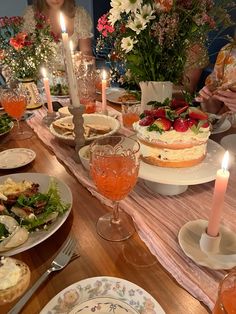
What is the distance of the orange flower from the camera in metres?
1.73

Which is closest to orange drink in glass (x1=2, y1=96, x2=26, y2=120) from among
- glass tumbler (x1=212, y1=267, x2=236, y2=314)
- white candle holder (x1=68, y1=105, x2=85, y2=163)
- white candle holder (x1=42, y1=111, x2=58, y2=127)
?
white candle holder (x1=42, y1=111, x2=58, y2=127)

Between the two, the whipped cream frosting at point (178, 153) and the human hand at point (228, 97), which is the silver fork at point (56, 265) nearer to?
the whipped cream frosting at point (178, 153)

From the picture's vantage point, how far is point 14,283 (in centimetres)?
65

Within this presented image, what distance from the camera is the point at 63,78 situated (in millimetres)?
2143

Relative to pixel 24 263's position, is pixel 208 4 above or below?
above

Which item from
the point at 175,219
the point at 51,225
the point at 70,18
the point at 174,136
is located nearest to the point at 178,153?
the point at 174,136

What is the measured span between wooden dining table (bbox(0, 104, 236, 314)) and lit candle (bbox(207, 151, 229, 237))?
0.15 metres

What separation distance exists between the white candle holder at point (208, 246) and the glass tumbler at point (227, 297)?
0.21 metres

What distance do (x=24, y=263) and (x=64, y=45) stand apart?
694mm

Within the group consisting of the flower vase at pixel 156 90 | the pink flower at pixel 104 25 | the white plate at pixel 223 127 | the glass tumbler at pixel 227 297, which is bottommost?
the white plate at pixel 223 127

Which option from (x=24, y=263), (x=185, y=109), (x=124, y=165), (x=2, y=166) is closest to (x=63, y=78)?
(x=2, y=166)

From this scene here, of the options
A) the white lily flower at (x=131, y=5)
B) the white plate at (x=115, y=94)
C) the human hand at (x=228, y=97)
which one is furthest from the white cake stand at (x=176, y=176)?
the white plate at (x=115, y=94)

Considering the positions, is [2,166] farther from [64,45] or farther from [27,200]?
[64,45]

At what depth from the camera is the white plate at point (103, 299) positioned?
2.00 ft
